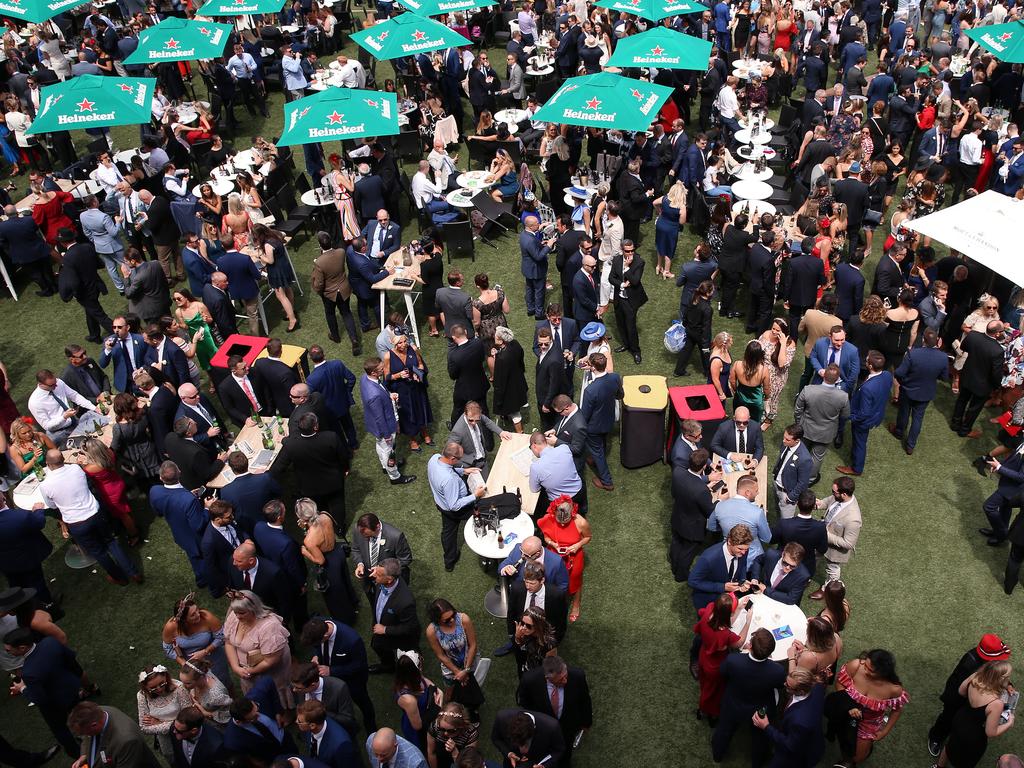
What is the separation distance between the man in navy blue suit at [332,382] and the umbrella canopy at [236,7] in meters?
10.9

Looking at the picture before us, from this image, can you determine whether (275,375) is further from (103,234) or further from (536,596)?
(103,234)

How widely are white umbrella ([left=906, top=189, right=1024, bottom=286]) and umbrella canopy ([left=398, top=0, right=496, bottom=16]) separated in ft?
34.2

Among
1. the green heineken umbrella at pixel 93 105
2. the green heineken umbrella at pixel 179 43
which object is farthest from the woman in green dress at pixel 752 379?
the green heineken umbrella at pixel 179 43

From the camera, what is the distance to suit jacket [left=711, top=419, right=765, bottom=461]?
28.1 ft

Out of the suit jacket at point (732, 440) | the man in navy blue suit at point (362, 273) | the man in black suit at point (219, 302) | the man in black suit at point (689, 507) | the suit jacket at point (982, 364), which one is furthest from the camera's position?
the man in navy blue suit at point (362, 273)

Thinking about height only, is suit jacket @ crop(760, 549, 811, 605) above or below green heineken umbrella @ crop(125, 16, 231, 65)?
below

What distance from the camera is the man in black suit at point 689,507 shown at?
7.76 m

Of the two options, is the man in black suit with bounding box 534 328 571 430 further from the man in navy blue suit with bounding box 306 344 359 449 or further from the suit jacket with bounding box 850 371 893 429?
the suit jacket with bounding box 850 371 893 429

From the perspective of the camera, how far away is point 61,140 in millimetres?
17484

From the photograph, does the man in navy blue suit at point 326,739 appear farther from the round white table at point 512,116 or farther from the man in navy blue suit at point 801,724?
the round white table at point 512,116

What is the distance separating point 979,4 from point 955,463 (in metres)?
14.9

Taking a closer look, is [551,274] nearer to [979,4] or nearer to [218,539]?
[218,539]

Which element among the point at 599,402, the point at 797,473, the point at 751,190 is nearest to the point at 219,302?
the point at 599,402

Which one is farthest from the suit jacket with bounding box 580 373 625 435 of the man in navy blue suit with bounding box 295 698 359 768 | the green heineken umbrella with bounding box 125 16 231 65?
the green heineken umbrella with bounding box 125 16 231 65
